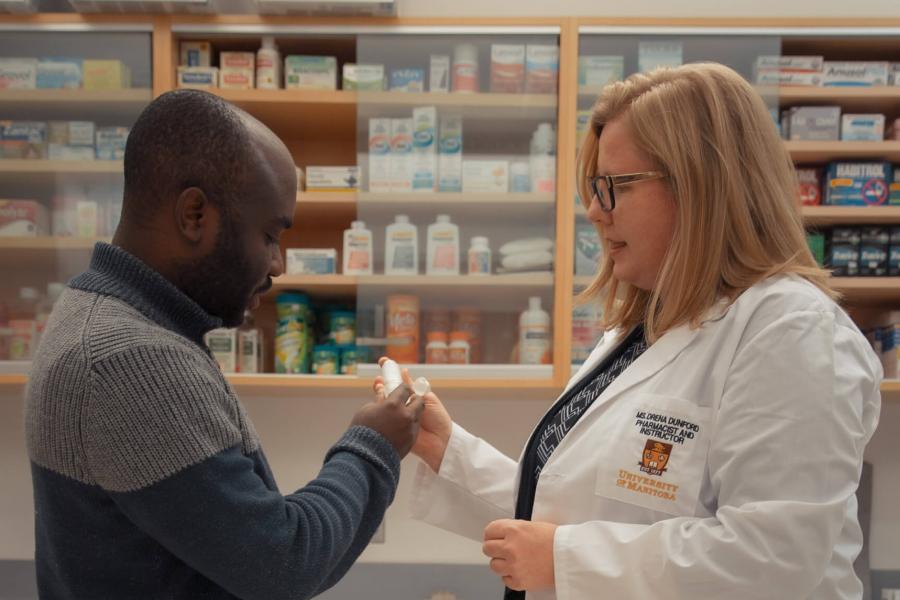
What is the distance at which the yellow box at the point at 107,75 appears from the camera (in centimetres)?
245

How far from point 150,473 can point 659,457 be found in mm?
701

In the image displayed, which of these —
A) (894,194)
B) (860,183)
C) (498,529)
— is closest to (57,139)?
(498,529)

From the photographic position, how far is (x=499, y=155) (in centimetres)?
250

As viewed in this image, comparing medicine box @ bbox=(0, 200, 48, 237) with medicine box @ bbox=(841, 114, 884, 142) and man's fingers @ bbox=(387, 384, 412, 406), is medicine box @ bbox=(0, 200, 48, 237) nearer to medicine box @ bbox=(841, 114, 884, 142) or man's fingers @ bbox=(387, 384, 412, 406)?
man's fingers @ bbox=(387, 384, 412, 406)

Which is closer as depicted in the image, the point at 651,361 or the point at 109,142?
the point at 651,361

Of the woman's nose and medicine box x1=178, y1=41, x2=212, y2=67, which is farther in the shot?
medicine box x1=178, y1=41, x2=212, y2=67

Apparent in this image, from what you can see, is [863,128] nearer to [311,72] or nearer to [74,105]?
[311,72]

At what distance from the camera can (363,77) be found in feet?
8.04

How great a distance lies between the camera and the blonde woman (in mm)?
1024

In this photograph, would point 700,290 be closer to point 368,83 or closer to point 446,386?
point 446,386

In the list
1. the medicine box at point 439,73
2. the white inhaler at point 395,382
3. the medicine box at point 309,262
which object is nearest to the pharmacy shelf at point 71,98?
the medicine box at point 309,262

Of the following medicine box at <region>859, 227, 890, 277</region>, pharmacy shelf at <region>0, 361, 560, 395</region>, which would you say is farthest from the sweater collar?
medicine box at <region>859, 227, 890, 277</region>

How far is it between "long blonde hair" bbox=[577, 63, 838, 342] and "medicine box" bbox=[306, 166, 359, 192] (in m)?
1.40

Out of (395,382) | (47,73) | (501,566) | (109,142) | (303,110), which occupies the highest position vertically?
(47,73)
